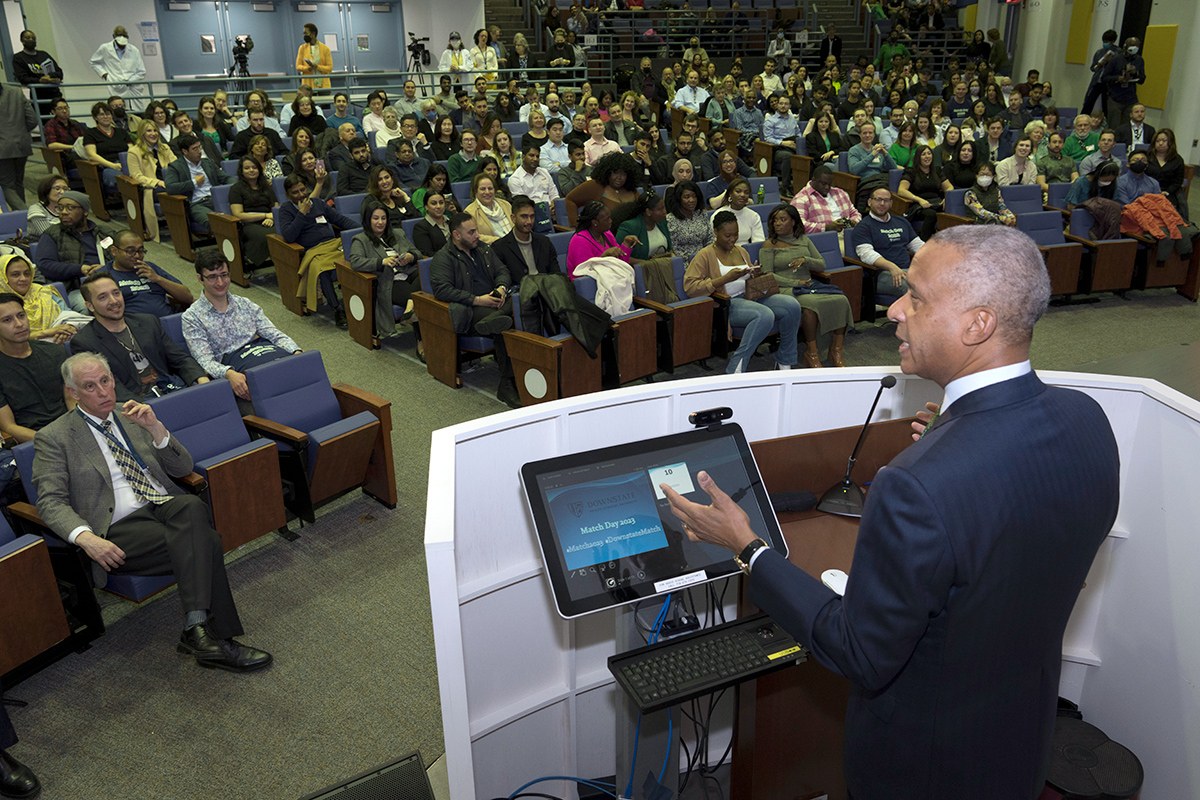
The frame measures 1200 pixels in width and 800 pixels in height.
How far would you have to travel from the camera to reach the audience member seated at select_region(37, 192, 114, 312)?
543cm

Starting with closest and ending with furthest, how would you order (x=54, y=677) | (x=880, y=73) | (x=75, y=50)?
(x=54, y=677)
(x=75, y=50)
(x=880, y=73)

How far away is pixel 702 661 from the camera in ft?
5.68

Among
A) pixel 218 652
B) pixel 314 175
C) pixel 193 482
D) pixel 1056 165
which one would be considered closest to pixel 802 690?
pixel 218 652

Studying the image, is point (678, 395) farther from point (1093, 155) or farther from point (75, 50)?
point (75, 50)

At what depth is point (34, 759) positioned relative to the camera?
8.77ft

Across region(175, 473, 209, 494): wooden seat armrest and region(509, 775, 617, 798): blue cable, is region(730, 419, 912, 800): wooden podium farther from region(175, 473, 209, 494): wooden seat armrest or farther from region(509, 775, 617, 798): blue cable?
region(175, 473, 209, 494): wooden seat armrest

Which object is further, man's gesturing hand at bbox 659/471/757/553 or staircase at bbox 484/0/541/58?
staircase at bbox 484/0/541/58

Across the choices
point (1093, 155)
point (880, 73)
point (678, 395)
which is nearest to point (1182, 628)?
point (678, 395)

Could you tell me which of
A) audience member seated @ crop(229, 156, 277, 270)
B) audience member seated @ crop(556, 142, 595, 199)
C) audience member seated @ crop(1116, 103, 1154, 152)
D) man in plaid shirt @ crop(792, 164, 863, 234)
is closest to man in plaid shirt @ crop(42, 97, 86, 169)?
audience member seated @ crop(229, 156, 277, 270)

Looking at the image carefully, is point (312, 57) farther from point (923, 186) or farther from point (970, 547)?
point (970, 547)

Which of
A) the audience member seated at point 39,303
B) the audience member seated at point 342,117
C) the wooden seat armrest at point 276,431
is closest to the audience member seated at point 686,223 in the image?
the wooden seat armrest at point 276,431

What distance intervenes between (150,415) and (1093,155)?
328 inches

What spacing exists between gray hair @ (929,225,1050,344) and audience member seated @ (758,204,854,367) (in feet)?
13.8

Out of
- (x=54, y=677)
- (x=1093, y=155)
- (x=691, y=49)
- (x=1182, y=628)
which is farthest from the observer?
(x=691, y=49)
